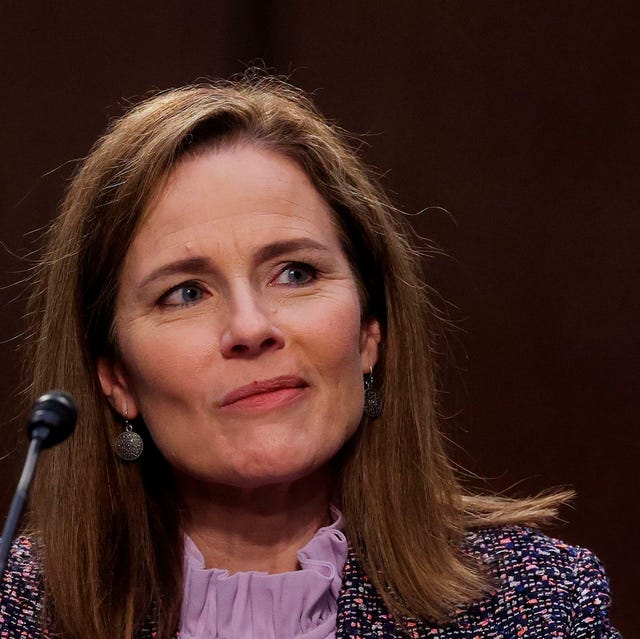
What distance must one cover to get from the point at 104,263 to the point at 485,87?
1153 mm

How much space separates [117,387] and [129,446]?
0.32 feet

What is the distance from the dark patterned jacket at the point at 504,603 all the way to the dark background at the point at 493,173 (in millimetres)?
734

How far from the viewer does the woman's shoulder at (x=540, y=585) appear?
6.95 ft

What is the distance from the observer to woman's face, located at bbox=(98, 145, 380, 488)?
200 centimetres

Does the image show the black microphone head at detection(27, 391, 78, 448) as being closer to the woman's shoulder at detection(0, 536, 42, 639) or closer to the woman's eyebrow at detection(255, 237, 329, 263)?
the woman's eyebrow at detection(255, 237, 329, 263)

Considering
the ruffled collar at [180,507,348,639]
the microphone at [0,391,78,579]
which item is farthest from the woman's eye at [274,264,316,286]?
the microphone at [0,391,78,579]

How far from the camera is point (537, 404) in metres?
2.99

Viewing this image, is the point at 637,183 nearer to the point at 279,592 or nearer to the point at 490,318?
the point at 490,318

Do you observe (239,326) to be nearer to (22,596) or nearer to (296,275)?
(296,275)

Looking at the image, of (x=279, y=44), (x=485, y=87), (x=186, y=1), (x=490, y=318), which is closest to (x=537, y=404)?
(x=490, y=318)

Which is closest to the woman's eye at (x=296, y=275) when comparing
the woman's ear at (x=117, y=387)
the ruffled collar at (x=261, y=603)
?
the woman's ear at (x=117, y=387)

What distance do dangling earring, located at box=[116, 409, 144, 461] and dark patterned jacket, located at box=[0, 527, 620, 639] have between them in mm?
240

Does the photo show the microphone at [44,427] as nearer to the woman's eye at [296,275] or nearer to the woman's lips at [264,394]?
the woman's lips at [264,394]

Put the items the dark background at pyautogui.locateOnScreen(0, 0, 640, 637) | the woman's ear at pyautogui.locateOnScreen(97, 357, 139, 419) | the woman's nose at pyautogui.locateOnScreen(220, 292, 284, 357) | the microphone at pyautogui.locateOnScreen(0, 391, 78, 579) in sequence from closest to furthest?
1. the microphone at pyautogui.locateOnScreen(0, 391, 78, 579)
2. the woman's nose at pyautogui.locateOnScreen(220, 292, 284, 357)
3. the woman's ear at pyautogui.locateOnScreen(97, 357, 139, 419)
4. the dark background at pyautogui.locateOnScreen(0, 0, 640, 637)
